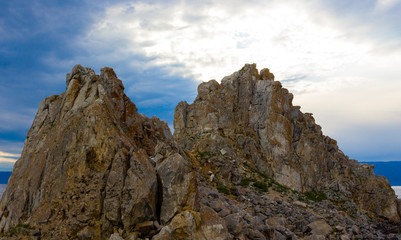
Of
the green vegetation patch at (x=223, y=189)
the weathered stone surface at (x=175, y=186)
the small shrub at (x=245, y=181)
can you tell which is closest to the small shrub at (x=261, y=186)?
the small shrub at (x=245, y=181)

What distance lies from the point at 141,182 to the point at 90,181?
10.1 feet

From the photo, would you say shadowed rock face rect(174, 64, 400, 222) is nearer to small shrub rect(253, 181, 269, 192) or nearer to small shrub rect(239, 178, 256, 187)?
small shrub rect(239, 178, 256, 187)

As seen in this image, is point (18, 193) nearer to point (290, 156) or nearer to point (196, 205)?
point (196, 205)

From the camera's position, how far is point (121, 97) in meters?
25.4

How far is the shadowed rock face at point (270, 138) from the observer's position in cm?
4378

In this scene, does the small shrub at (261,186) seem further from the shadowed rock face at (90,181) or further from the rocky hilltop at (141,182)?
the shadowed rock face at (90,181)

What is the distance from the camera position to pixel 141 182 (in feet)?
55.4

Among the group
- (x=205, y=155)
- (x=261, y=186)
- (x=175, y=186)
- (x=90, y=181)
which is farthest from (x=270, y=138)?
(x=90, y=181)

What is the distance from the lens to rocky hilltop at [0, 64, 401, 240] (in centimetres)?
1619

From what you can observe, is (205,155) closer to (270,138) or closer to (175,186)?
(270,138)

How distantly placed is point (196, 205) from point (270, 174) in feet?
92.5

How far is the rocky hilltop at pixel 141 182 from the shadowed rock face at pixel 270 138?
1.01 feet

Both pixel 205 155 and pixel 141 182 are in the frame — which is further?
pixel 205 155

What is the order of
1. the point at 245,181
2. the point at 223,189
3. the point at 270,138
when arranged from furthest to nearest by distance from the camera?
the point at 270,138 → the point at 245,181 → the point at 223,189
